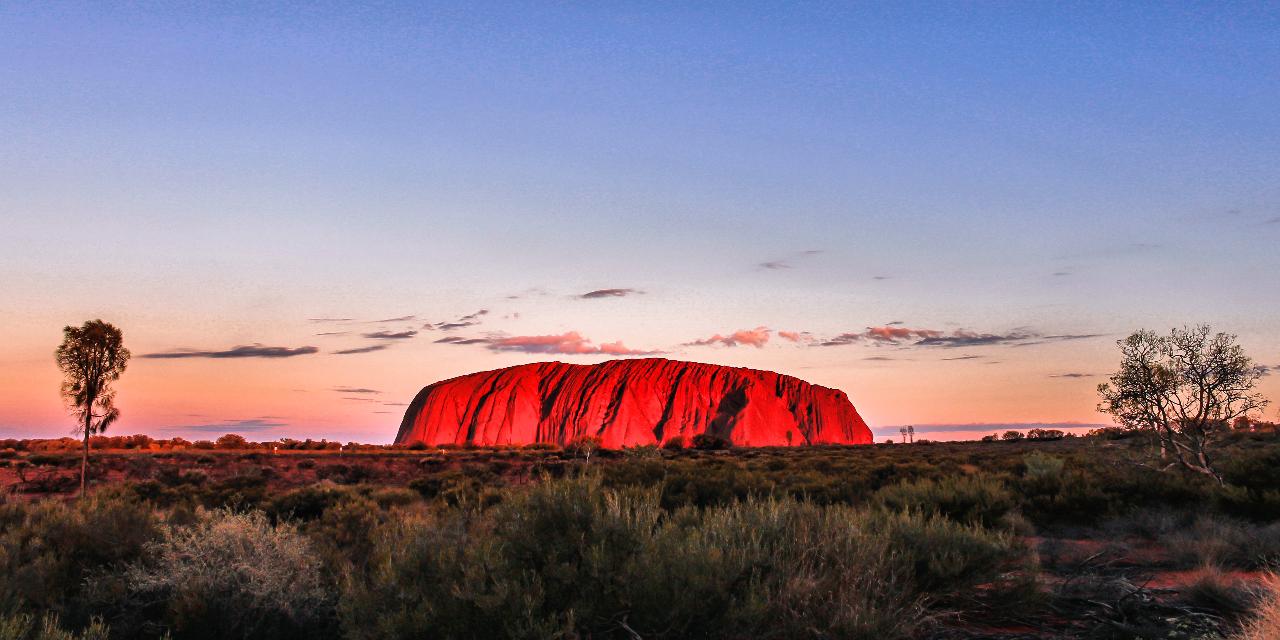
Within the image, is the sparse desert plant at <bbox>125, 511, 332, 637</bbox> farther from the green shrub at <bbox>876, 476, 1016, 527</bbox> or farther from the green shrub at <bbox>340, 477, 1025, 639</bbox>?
the green shrub at <bbox>876, 476, 1016, 527</bbox>

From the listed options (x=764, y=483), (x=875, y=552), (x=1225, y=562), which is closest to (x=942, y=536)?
(x=875, y=552)

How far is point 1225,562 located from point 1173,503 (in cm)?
465

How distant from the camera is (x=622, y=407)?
86.6 metres

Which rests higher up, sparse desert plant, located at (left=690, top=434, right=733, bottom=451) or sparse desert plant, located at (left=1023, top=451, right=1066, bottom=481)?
sparse desert plant, located at (left=1023, top=451, right=1066, bottom=481)

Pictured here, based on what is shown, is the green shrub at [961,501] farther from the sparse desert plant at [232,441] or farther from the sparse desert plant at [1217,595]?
the sparse desert plant at [232,441]


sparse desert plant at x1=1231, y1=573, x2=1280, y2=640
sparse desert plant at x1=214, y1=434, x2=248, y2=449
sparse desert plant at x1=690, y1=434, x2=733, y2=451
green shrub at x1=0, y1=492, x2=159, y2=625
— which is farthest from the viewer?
sparse desert plant at x1=690, y1=434, x2=733, y2=451

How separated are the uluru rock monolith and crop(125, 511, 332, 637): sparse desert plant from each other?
74848mm

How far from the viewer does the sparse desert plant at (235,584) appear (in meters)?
6.30

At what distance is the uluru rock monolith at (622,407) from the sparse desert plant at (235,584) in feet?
246

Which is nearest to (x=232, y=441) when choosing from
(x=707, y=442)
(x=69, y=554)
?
(x=707, y=442)

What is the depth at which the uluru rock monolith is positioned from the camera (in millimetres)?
84625

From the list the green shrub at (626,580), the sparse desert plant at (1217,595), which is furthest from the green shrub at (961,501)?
the green shrub at (626,580)

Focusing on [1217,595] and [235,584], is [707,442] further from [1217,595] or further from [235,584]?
[235,584]

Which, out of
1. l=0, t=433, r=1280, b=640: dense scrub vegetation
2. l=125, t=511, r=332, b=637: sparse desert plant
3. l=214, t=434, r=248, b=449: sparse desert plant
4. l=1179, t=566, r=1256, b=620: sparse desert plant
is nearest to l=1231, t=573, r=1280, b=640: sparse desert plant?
l=0, t=433, r=1280, b=640: dense scrub vegetation
